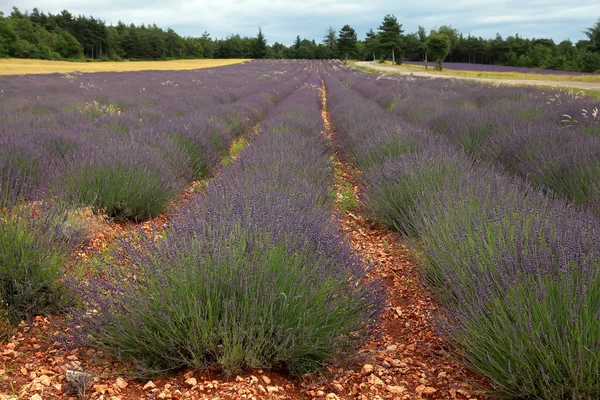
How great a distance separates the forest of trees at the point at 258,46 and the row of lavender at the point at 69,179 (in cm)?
4398

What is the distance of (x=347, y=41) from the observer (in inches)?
3585

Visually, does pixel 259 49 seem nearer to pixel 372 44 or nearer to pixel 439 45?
pixel 372 44

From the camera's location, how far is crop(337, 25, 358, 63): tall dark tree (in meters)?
90.8

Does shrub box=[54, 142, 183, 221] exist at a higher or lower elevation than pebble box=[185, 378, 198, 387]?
higher

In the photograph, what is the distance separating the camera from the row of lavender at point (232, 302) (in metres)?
2.19

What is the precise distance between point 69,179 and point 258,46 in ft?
338

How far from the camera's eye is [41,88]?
15453mm

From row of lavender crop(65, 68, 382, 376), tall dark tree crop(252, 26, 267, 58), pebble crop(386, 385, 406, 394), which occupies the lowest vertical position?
pebble crop(386, 385, 406, 394)

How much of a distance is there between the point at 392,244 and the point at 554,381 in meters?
2.41

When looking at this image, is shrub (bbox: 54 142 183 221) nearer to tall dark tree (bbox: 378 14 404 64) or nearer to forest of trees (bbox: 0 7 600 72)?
forest of trees (bbox: 0 7 600 72)

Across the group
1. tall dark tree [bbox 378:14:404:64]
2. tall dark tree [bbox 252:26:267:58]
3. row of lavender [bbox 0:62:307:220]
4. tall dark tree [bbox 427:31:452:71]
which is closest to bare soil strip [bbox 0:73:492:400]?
row of lavender [bbox 0:62:307:220]

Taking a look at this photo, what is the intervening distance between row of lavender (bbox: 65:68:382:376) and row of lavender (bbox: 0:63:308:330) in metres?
0.44

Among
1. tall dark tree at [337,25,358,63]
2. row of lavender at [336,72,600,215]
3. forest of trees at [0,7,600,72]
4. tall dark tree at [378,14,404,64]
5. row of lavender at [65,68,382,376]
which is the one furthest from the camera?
tall dark tree at [337,25,358,63]

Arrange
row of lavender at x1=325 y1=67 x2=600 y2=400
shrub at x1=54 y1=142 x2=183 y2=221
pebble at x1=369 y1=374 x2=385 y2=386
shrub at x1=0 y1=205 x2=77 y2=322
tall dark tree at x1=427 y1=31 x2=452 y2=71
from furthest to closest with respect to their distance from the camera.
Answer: tall dark tree at x1=427 y1=31 x2=452 y2=71 < shrub at x1=54 y1=142 x2=183 y2=221 < shrub at x1=0 y1=205 x2=77 y2=322 < pebble at x1=369 y1=374 x2=385 y2=386 < row of lavender at x1=325 y1=67 x2=600 y2=400
